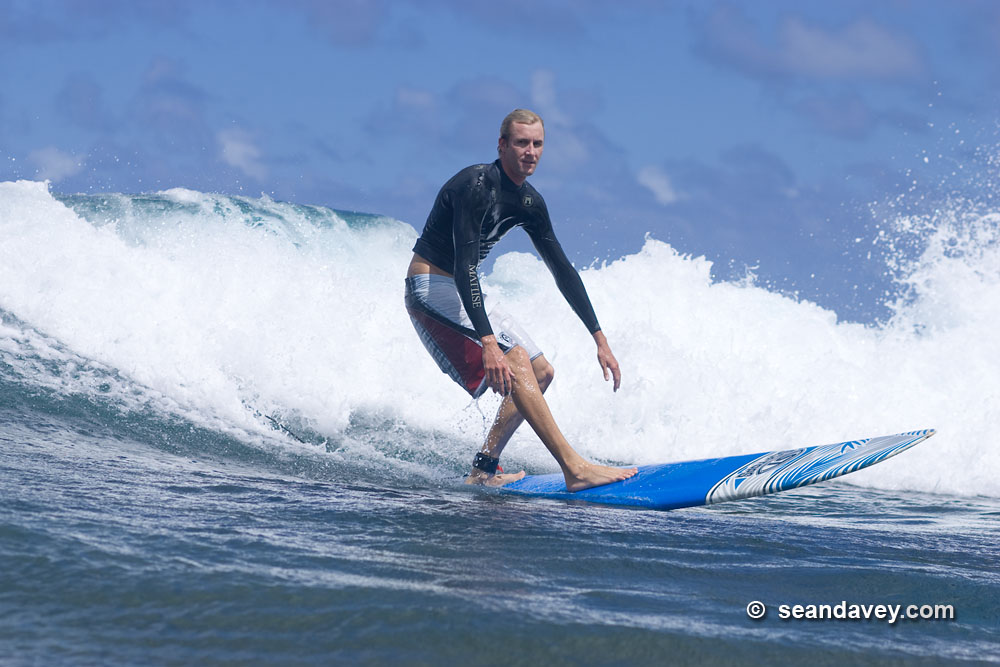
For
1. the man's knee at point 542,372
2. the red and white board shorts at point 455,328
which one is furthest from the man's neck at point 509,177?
the man's knee at point 542,372

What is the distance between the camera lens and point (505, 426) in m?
5.48

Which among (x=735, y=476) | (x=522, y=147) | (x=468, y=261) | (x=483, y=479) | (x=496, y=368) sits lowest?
(x=483, y=479)

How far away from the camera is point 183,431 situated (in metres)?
6.09

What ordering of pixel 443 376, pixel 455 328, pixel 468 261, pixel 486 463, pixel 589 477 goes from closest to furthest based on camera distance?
1. pixel 468 261
2. pixel 589 477
3. pixel 455 328
4. pixel 486 463
5. pixel 443 376

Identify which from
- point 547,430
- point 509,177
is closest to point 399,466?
point 547,430

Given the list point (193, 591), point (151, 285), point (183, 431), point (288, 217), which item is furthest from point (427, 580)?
point (288, 217)

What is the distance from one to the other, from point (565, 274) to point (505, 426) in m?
0.99

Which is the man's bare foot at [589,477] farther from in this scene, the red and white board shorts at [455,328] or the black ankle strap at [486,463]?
the red and white board shorts at [455,328]

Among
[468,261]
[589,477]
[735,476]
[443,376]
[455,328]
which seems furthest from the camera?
[443,376]

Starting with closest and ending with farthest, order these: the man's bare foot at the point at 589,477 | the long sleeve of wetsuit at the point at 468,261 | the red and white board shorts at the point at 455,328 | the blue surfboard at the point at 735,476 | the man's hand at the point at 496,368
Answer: the blue surfboard at the point at 735,476 < the man's hand at the point at 496,368 < the long sleeve of wetsuit at the point at 468,261 < the man's bare foot at the point at 589,477 < the red and white board shorts at the point at 455,328

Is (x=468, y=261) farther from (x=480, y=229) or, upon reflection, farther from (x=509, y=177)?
(x=509, y=177)

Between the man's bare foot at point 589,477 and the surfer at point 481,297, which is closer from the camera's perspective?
the surfer at point 481,297

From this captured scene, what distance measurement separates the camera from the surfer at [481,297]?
496cm

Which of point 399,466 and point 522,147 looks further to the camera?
point 399,466
